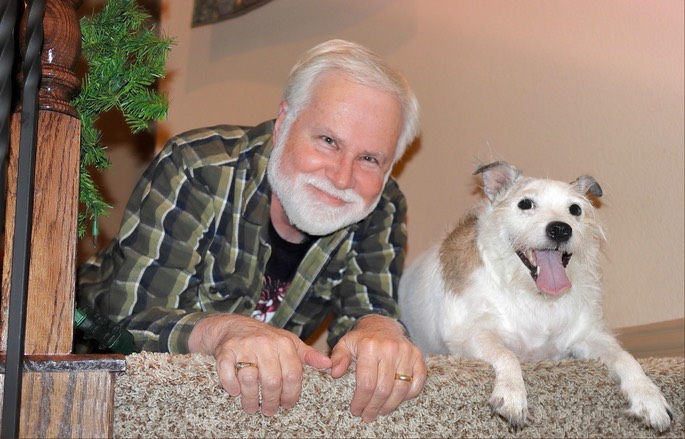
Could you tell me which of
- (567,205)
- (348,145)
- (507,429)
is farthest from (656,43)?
(507,429)

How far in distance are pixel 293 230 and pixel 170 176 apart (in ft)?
1.41

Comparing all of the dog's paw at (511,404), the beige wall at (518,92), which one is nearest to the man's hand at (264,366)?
the dog's paw at (511,404)

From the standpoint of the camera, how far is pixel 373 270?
2.11 m

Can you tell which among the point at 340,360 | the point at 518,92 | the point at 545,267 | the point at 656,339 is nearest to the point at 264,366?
the point at 340,360

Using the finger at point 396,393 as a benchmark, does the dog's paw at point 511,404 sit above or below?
below

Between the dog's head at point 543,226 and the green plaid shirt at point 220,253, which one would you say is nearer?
the green plaid shirt at point 220,253

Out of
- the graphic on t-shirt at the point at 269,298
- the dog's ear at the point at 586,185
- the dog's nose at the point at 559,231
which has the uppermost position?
the dog's ear at the point at 586,185

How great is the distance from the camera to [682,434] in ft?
5.52

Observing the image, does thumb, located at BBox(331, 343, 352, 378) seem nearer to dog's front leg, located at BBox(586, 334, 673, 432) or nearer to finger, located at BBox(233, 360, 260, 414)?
finger, located at BBox(233, 360, 260, 414)

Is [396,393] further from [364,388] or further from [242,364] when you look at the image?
[242,364]

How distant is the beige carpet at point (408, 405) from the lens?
1.18 metres

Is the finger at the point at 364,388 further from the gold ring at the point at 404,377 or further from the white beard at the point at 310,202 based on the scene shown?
the white beard at the point at 310,202

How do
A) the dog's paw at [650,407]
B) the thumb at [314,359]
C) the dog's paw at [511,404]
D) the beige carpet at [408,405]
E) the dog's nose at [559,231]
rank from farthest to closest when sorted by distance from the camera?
the dog's nose at [559,231] → the dog's paw at [650,407] → the dog's paw at [511,404] → the thumb at [314,359] → the beige carpet at [408,405]

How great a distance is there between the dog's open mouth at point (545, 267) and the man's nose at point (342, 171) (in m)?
0.50
